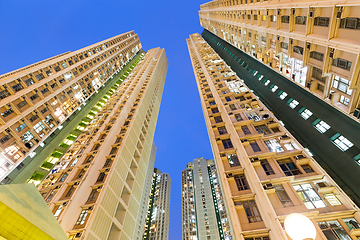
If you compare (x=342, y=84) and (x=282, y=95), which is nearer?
(x=342, y=84)

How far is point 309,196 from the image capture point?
1489 centimetres

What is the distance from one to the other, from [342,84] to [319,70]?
3245 millimetres

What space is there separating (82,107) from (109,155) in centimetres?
2834

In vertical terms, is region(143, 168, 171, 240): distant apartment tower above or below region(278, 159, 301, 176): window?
above

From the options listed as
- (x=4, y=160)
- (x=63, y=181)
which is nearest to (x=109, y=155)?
(x=63, y=181)

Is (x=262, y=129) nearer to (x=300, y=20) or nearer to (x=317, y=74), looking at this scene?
(x=317, y=74)

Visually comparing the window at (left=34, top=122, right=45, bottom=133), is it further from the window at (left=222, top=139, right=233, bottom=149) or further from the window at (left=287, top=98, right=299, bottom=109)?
the window at (left=287, top=98, right=299, bottom=109)

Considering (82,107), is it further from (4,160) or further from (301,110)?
(301,110)

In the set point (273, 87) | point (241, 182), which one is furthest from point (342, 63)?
point (273, 87)

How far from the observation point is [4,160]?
25219mm

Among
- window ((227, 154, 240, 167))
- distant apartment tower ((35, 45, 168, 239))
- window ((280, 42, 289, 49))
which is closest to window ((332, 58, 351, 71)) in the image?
window ((280, 42, 289, 49))

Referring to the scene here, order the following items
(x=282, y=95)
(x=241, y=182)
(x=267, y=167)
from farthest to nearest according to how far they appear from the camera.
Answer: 1. (x=282, y=95)
2. (x=241, y=182)
3. (x=267, y=167)

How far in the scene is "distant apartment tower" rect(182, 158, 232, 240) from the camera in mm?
58875

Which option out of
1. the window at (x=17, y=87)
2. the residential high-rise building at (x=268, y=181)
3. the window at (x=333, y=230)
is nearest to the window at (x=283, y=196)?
the residential high-rise building at (x=268, y=181)
